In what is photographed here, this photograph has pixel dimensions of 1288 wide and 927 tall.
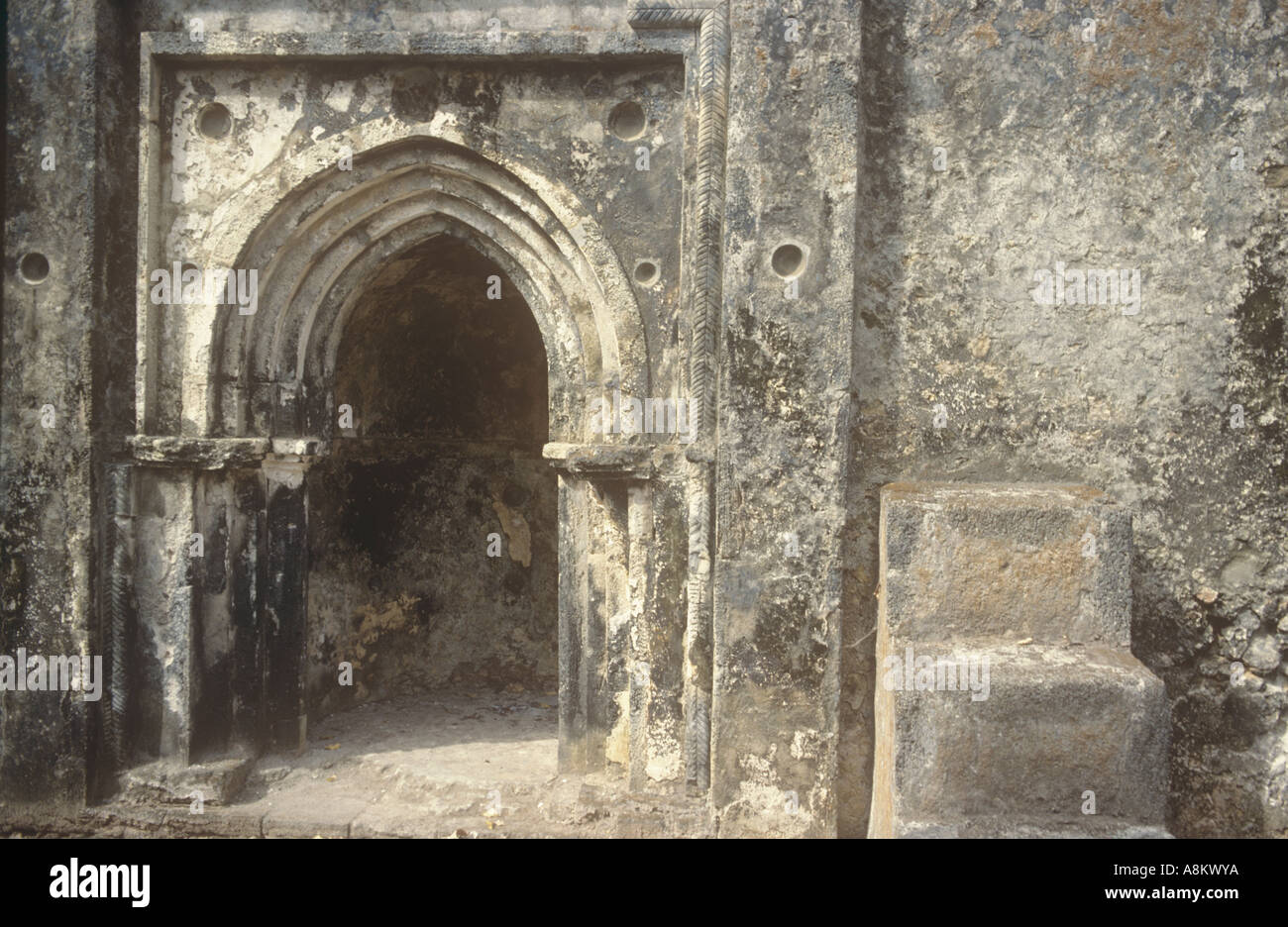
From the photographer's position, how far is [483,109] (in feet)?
13.0

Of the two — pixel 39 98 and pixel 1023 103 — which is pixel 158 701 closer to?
pixel 39 98

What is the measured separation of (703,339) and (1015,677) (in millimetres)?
1761

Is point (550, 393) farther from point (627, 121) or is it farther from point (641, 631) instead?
point (627, 121)

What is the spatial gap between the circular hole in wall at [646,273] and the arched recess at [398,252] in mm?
82

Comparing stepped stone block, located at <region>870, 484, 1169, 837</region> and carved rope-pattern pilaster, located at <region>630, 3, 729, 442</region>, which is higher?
carved rope-pattern pilaster, located at <region>630, 3, 729, 442</region>

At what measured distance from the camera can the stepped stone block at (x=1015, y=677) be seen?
2984 millimetres

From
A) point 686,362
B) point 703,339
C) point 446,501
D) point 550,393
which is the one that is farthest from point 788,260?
point 446,501

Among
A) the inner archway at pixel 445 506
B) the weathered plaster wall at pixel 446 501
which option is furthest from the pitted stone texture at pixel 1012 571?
the weathered plaster wall at pixel 446 501

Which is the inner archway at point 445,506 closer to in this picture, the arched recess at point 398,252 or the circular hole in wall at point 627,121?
the arched recess at point 398,252

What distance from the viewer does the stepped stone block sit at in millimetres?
2984

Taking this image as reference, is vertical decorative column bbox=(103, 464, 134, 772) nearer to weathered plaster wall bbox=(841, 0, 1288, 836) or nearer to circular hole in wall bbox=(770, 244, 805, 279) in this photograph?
circular hole in wall bbox=(770, 244, 805, 279)

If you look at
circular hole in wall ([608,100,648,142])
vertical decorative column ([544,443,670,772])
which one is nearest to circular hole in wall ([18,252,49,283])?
vertical decorative column ([544,443,670,772])

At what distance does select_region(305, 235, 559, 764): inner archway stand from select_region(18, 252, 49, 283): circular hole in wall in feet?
5.22

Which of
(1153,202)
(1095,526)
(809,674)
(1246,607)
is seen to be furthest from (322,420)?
(1246,607)
